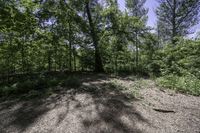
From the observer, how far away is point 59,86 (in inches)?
253

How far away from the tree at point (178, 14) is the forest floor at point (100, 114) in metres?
11.6

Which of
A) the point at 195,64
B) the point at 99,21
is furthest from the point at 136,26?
the point at 195,64

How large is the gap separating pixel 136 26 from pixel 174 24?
13.3 feet

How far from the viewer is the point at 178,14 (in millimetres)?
15578

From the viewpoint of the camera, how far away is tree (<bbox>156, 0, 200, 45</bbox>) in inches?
601

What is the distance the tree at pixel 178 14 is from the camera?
15.3 meters

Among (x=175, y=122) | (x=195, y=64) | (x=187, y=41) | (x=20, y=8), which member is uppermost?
(x=20, y=8)

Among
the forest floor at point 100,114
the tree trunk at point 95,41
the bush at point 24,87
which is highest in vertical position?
the tree trunk at point 95,41

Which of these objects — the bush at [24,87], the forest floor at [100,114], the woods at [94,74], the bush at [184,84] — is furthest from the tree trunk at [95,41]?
the forest floor at [100,114]

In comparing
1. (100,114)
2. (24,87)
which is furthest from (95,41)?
(100,114)

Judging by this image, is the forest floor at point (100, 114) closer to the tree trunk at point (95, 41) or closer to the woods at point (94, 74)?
the woods at point (94, 74)

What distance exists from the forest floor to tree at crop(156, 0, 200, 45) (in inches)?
455

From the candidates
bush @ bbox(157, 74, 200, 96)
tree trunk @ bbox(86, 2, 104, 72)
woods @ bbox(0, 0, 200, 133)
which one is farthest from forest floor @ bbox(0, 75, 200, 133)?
tree trunk @ bbox(86, 2, 104, 72)

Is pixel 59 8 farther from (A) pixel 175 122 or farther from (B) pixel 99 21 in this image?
(A) pixel 175 122
